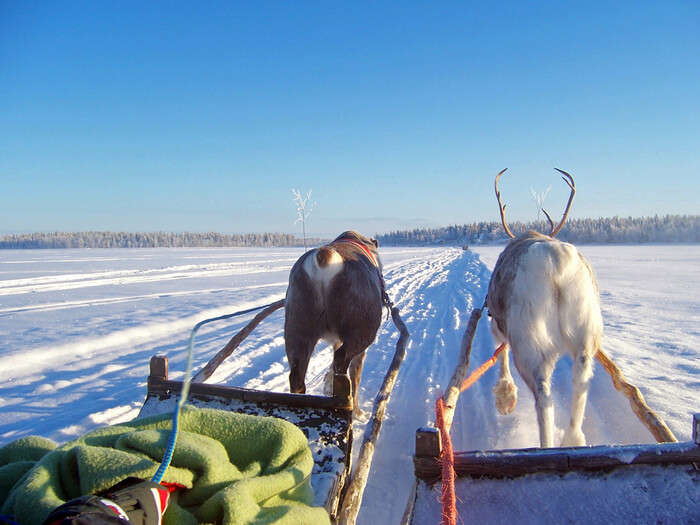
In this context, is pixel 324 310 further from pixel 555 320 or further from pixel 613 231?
pixel 613 231

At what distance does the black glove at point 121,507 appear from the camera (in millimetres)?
936

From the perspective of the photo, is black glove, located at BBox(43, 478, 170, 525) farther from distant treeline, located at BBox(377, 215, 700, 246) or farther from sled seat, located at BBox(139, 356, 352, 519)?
distant treeline, located at BBox(377, 215, 700, 246)

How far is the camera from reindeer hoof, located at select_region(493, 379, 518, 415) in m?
4.08

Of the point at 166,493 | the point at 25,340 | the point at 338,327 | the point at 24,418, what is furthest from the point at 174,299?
the point at 166,493

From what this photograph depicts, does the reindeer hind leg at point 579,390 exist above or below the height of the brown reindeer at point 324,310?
below

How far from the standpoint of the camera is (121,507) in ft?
3.49

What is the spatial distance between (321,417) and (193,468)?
1.02 m

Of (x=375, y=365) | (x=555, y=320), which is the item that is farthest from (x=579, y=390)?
(x=375, y=365)

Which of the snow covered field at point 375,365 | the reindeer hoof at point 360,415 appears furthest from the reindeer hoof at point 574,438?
the reindeer hoof at point 360,415

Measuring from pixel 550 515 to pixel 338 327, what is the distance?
2.11 m

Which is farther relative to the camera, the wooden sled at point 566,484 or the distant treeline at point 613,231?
the distant treeline at point 613,231

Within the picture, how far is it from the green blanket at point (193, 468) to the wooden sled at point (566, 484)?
1.54 feet

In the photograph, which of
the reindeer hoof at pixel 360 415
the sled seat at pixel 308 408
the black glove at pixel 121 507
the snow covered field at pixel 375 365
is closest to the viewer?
the black glove at pixel 121 507

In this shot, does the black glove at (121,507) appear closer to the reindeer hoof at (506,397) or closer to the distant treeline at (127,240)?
the reindeer hoof at (506,397)
